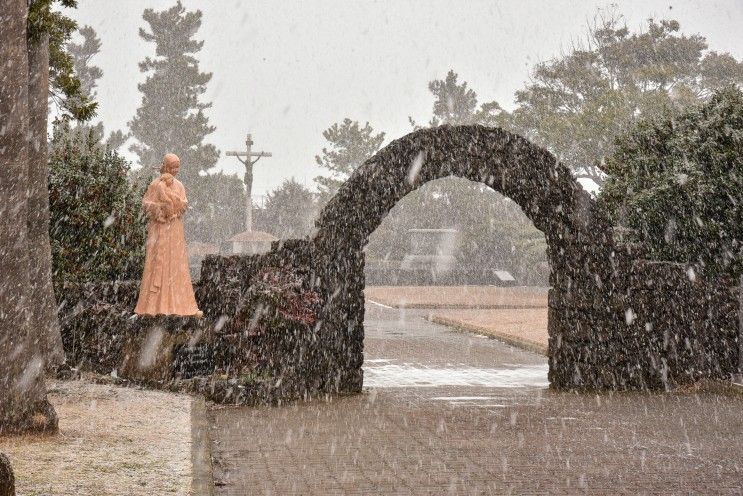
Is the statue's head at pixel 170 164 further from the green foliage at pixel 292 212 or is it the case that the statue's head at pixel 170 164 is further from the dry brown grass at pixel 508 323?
the green foliage at pixel 292 212

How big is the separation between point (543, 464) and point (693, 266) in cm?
677

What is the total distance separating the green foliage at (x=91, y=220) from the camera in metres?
16.7

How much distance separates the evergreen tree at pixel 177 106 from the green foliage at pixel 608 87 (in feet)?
76.7

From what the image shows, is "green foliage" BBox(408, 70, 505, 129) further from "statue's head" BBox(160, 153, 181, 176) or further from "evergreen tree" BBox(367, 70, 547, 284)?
"statue's head" BBox(160, 153, 181, 176)

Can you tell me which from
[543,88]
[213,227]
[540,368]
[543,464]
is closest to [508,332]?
[540,368]

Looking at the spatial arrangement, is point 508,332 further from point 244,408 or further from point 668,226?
point 244,408

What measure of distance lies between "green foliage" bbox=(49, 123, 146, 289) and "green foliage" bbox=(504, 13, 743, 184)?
26742 mm

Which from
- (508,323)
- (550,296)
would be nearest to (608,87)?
(508,323)

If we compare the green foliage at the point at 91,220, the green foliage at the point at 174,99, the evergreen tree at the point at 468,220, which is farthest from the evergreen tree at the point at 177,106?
the green foliage at the point at 91,220

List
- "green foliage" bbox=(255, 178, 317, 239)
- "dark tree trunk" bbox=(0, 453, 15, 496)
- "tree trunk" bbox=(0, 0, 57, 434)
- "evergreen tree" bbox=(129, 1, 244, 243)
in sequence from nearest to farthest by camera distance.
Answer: "dark tree trunk" bbox=(0, 453, 15, 496) < "tree trunk" bbox=(0, 0, 57, 434) < "evergreen tree" bbox=(129, 1, 244, 243) < "green foliage" bbox=(255, 178, 317, 239)

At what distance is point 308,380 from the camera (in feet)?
42.0

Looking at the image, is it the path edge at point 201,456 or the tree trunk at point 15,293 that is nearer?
the path edge at point 201,456

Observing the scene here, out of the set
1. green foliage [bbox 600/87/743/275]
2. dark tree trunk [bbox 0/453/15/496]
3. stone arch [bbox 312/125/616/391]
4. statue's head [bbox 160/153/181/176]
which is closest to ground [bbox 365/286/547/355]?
green foliage [bbox 600/87/743/275]

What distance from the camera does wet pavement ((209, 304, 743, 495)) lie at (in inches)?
296
